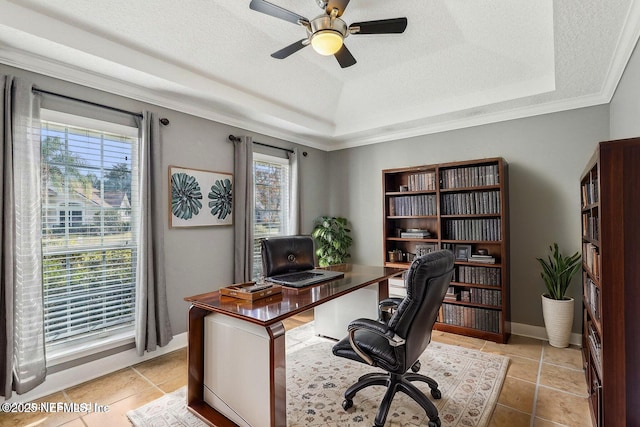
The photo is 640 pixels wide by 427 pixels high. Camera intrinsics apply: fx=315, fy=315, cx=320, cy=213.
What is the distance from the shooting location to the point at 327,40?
199 cm

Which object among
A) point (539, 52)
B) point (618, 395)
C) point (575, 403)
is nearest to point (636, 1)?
point (539, 52)

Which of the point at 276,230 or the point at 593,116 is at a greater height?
the point at 593,116

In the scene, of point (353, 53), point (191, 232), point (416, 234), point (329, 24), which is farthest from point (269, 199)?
point (329, 24)

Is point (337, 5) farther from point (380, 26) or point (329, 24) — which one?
point (380, 26)

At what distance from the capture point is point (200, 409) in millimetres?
2094

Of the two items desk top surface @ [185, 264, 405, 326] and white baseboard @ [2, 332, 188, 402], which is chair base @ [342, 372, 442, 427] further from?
white baseboard @ [2, 332, 188, 402]

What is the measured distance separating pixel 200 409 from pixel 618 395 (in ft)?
7.60

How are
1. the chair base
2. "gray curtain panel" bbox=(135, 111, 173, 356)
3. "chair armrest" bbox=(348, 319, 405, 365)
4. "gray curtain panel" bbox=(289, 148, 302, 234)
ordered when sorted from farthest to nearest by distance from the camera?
"gray curtain panel" bbox=(289, 148, 302, 234)
"gray curtain panel" bbox=(135, 111, 173, 356)
the chair base
"chair armrest" bbox=(348, 319, 405, 365)

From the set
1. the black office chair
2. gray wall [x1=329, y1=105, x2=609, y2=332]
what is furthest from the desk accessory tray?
gray wall [x1=329, y1=105, x2=609, y2=332]

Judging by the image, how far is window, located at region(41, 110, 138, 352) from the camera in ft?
8.17

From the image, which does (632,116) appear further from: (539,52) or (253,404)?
(253,404)

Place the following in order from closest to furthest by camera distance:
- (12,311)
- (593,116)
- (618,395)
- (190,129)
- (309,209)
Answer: (618,395) → (12,311) → (593,116) → (190,129) → (309,209)

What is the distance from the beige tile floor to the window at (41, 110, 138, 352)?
451mm

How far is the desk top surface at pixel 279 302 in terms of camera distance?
5.60ft
